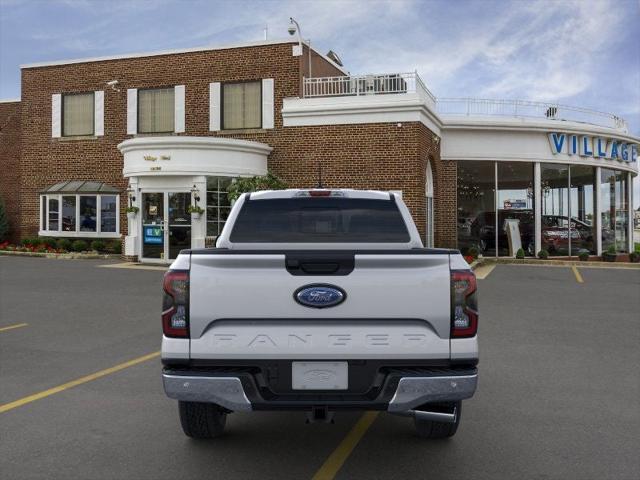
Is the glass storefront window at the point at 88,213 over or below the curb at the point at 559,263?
over

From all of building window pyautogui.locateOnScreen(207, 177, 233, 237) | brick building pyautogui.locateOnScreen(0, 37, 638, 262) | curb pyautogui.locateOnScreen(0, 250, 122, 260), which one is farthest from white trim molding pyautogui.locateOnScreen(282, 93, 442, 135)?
curb pyautogui.locateOnScreen(0, 250, 122, 260)

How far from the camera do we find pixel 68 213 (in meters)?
24.2

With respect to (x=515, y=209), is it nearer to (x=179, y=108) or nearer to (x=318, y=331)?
(x=179, y=108)

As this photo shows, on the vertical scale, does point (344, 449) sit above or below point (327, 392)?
below

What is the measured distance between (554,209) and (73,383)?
21691 mm

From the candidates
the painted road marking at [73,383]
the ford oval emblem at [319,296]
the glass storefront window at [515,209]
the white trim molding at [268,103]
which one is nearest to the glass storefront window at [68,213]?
the white trim molding at [268,103]

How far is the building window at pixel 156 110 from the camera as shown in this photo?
2341 cm

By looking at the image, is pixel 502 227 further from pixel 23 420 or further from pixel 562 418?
pixel 23 420

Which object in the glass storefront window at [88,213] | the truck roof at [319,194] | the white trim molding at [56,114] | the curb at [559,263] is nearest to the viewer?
the truck roof at [319,194]

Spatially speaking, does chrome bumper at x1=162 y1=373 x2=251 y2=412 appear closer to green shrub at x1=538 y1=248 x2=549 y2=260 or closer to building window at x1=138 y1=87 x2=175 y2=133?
building window at x1=138 y1=87 x2=175 y2=133

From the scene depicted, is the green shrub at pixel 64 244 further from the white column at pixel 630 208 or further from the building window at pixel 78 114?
the white column at pixel 630 208

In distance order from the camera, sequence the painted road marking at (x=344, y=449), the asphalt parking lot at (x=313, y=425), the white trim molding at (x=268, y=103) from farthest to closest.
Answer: the white trim molding at (x=268, y=103) → the asphalt parking lot at (x=313, y=425) → the painted road marking at (x=344, y=449)

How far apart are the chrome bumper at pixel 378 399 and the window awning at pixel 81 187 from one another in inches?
842

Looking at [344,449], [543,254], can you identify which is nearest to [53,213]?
[543,254]
